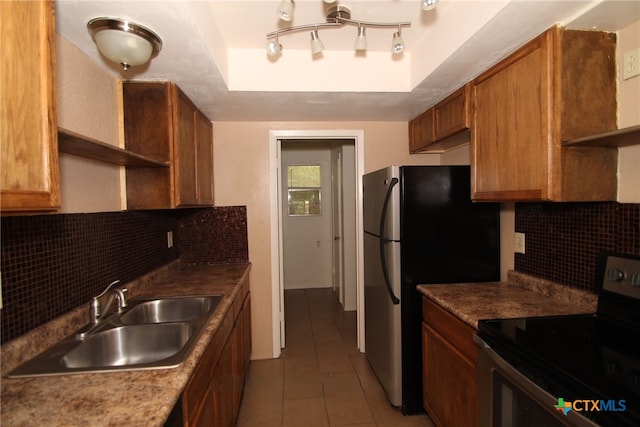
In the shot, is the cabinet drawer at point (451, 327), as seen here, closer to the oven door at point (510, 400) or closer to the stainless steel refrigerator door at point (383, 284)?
the oven door at point (510, 400)

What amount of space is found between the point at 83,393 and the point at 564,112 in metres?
2.04

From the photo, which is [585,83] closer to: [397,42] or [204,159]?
[397,42]

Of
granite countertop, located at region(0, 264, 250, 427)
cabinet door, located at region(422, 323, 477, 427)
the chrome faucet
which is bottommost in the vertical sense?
cabinet door, located at region(422, 323, 477, 427)

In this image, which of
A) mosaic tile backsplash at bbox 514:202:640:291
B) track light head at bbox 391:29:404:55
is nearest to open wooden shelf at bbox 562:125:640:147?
mosaic tile backsplash at bbox 514:202:640:291

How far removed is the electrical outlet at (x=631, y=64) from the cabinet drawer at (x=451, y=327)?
1.28 metres

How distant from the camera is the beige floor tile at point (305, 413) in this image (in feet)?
6.66

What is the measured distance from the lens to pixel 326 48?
1.96 metres

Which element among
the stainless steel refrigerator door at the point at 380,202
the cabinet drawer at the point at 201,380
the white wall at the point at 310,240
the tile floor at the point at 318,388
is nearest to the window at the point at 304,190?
the white wall at the point at 310,240

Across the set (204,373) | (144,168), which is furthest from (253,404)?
(144,168)

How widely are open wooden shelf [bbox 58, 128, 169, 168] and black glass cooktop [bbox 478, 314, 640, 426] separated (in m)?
1.74

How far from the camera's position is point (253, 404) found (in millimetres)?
2234

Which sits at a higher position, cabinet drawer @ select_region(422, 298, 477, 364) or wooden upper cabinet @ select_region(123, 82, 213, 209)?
wooden upper cabinet @ select_region(123, 82, 213, 209)

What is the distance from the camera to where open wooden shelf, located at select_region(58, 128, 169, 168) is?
3.54ft

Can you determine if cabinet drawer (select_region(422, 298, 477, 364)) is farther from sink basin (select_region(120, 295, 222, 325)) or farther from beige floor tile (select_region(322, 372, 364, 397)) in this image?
sink basin (select_region(120, 295, 222, 325))
